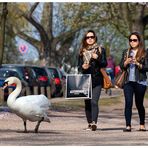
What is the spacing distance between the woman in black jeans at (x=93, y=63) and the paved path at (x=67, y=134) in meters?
0.50

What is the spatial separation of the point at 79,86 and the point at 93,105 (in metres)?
0.62

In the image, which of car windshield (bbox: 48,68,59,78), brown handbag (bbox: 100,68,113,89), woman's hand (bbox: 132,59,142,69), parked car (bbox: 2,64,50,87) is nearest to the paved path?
brown handbag (bbox: 100,68,113,89)

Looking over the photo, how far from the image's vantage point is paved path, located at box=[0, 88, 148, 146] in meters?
10.8

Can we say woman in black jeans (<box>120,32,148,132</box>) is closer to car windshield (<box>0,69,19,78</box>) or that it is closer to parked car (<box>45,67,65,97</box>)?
car windshield (<box>0,69,19,78</box>)

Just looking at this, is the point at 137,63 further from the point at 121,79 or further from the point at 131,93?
the point at 131,93

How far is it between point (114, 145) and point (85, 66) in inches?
131

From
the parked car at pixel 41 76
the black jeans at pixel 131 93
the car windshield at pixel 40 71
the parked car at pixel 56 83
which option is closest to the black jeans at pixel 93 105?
the black jeans at pixel 131 93

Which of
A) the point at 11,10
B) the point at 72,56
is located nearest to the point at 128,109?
the point at 11,10

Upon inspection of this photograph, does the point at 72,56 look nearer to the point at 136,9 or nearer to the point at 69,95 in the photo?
the point at 136,9

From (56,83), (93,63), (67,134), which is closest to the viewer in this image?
(67,134)

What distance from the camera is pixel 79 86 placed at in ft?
45.6

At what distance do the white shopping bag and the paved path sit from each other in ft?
2.25

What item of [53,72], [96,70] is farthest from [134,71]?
[53,72]

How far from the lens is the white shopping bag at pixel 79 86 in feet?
44.4
